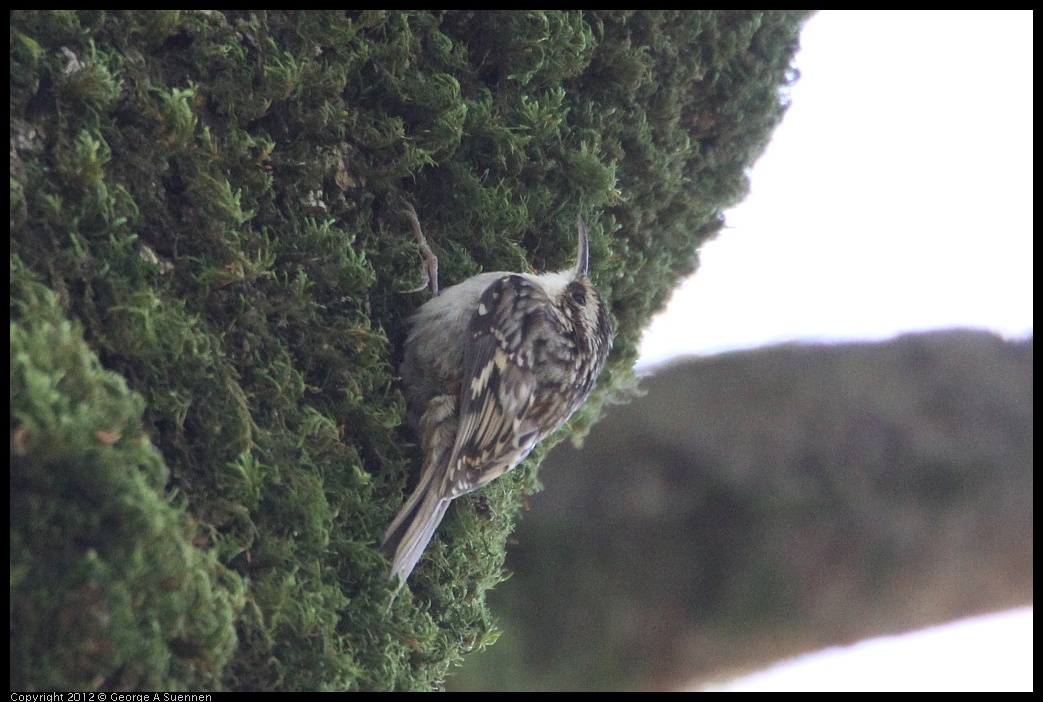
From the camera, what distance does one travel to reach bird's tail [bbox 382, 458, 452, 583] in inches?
79.4

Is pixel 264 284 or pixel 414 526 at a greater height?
pixel 264 284

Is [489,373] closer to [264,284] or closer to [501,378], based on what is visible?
[501,378]

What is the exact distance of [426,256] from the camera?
89.7 inches

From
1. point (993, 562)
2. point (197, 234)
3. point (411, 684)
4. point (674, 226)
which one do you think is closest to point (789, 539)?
point (993, 562)

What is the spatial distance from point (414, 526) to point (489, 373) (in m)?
0.53

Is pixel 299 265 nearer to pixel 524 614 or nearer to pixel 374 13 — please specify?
pixel 374 13

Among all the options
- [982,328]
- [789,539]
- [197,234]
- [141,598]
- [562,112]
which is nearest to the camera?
[141,598]

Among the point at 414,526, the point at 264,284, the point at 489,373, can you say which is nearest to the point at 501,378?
the point at 489,373

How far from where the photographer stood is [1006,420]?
3332 mm

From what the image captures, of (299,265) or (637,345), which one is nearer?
(299,265)

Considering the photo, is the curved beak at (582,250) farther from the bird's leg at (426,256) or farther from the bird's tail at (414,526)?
the bird's tail at (414,526)

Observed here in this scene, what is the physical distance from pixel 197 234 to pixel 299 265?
0.24 metres

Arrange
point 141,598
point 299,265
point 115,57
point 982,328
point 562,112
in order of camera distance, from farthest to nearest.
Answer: point 982,328 → point 562,112 → point 299,265 → point 115,57 → point 141,598

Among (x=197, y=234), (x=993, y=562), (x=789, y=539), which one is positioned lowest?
(x=993, y=562)
